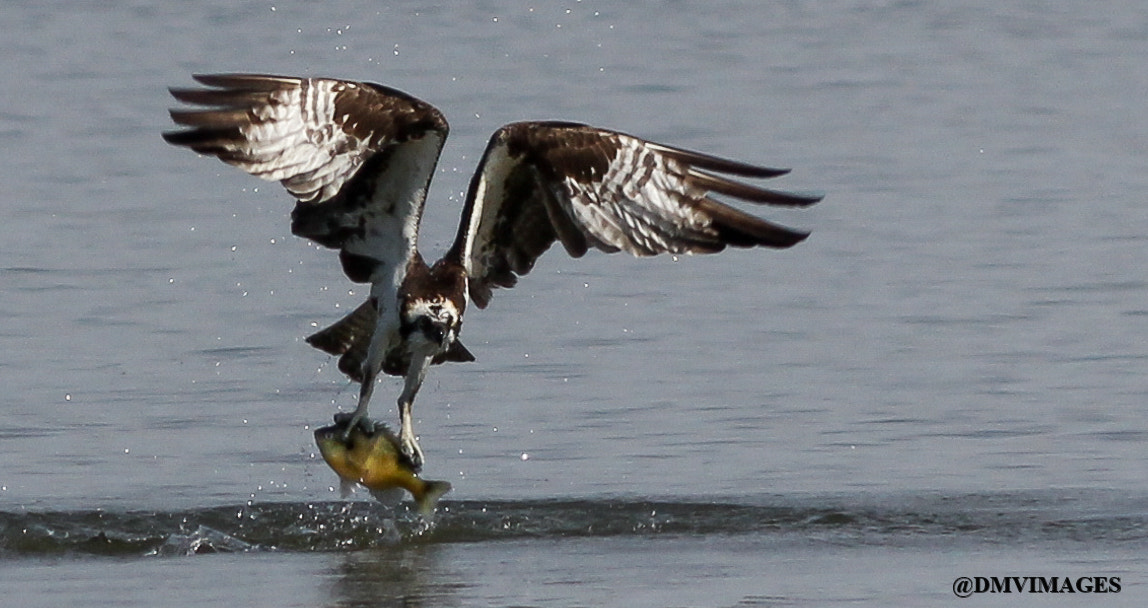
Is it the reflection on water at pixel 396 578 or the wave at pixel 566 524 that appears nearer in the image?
the reflection on water at pixel 396 578

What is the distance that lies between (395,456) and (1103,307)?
449 cm

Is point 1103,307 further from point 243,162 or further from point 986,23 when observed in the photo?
point 986,23

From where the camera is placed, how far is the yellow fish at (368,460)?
9.22 meters

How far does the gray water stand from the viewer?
9062 mm

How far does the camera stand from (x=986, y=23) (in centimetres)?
2330

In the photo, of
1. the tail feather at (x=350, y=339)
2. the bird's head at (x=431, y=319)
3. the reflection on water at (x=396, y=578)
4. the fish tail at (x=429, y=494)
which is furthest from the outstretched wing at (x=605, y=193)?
the reflection on water at (x=396, y=578)

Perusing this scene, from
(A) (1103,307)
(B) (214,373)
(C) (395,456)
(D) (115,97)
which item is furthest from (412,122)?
→ (D) (115,97)

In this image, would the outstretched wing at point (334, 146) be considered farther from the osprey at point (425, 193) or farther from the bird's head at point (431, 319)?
the bird's head at point (431, 319)

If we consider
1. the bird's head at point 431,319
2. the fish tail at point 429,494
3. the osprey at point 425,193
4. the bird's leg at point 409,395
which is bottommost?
the fish tail at point 429,494

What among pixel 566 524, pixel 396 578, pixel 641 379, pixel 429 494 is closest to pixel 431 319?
pixel 429 494

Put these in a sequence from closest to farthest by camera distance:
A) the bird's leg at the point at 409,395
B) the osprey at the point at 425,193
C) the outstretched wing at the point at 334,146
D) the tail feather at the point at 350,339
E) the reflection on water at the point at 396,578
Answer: the reflection on water at the point at 396,578 < the outstretched wing at the point at 334,146 < the osprey at the point at 425,193 < the bird's leg at the point at 409,395 < the tail feather at the point at 350,339

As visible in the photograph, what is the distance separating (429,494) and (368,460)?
0.29 m

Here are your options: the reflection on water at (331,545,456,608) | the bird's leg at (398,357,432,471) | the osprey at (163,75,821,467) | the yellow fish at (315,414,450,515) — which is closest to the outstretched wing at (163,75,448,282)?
the osprey at (163,75,821,467)

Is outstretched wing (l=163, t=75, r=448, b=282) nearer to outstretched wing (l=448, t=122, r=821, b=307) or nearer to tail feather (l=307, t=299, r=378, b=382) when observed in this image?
outstretched wing (l=448, t=122, r=821, b=307)
